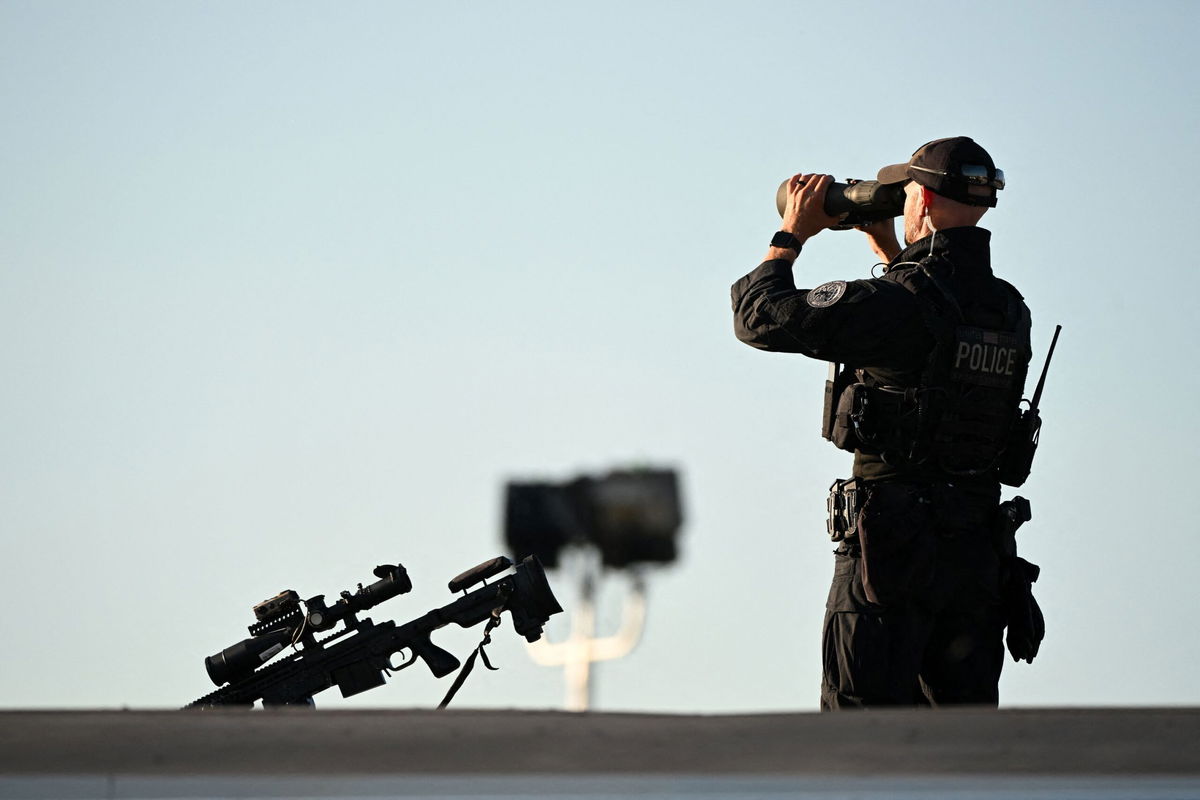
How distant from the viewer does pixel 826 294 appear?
19.0 ft

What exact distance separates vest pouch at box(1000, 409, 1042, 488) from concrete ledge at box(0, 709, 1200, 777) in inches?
72.1

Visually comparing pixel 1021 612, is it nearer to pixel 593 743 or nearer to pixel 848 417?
pixel 848 417

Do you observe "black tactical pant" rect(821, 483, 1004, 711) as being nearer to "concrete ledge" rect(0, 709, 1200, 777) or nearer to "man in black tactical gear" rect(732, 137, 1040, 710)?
"man in black tactical gear" rect(732, 137, 1040, 710)

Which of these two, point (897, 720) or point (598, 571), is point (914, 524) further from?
point (598, 571)

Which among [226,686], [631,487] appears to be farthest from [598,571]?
[226,686]

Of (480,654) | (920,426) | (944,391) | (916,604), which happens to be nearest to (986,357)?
(944,391)

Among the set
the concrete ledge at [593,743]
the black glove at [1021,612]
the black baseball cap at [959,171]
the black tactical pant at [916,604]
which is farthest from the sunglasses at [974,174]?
the concrete ledge at [593,743]

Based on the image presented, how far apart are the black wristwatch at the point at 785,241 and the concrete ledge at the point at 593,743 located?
2.26 m

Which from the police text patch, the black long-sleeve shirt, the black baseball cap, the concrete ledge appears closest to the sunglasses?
the black baseball cap

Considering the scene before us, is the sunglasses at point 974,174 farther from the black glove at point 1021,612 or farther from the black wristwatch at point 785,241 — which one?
the black glove at point 1021,612

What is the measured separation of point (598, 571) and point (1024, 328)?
2303 centimetres

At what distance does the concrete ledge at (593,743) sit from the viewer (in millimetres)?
3926

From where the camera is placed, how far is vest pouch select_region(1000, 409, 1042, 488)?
245 inches

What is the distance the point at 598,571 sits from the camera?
28.9m
